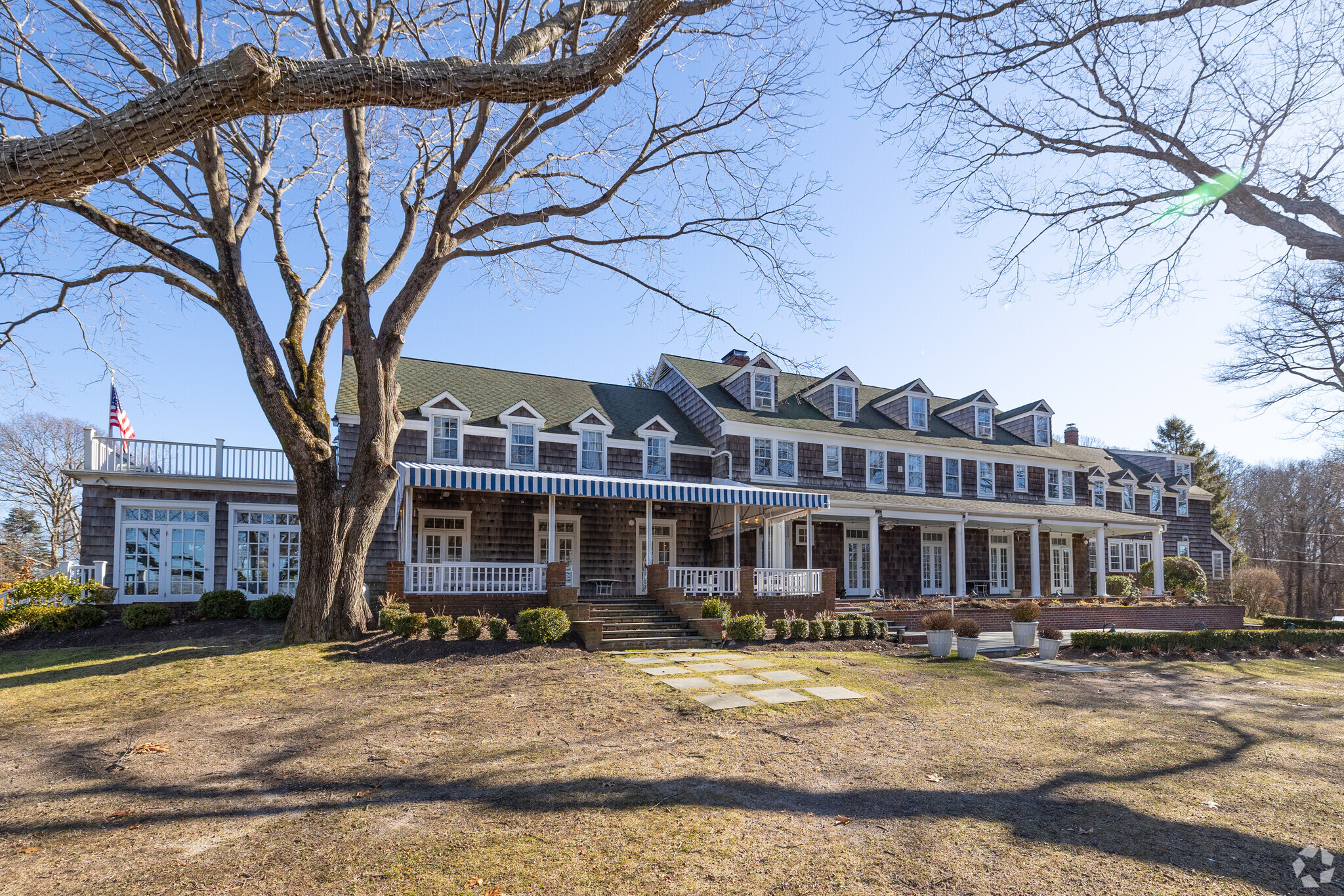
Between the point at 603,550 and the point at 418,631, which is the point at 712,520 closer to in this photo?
the point at 603,550

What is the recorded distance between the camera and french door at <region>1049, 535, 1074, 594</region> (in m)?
31.4

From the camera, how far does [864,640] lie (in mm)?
15641

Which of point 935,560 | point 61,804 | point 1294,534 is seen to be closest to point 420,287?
point 61,804

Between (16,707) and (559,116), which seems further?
(559,116)

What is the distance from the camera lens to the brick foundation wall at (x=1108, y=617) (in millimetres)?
20391

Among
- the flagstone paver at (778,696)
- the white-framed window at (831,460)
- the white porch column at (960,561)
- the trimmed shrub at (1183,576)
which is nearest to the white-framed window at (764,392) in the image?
the white-framed window at (831,460)

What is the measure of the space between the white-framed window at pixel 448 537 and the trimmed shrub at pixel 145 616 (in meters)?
6.16

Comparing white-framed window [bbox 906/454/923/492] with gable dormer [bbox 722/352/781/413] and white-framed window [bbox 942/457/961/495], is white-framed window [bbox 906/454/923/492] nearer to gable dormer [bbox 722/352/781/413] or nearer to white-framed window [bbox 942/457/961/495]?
white-framed window [bbox 942/457/961/495]

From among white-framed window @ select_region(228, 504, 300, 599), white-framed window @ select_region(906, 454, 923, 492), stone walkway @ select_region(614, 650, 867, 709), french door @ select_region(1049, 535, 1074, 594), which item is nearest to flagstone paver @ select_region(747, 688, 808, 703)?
stone walkway @ select_region(614, 650, 867, 709)

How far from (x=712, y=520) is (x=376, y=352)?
12519 millimetres

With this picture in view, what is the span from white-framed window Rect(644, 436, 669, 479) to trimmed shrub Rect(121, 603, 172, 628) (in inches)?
507

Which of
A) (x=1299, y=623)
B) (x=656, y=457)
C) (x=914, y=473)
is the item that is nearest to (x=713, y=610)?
(x=656, y=457)

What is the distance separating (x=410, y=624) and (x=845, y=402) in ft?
63.7

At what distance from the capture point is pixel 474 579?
56.7 feet
